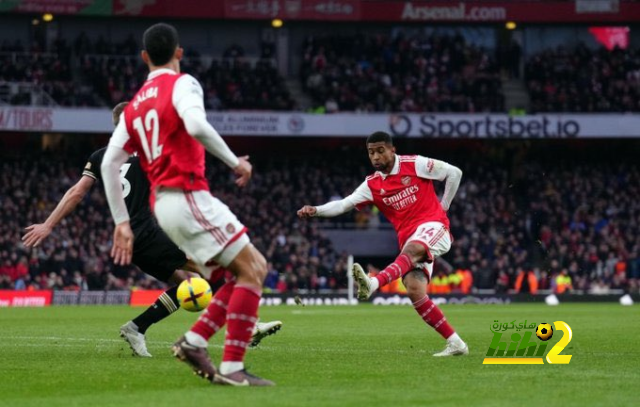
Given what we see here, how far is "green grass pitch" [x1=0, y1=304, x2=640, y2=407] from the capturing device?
23.9 feet

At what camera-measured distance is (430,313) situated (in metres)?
11.6

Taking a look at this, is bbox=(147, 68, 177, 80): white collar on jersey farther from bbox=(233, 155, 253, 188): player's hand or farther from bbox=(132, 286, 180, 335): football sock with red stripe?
bbox=(132, 286, 180, 335): football sock with red stripe

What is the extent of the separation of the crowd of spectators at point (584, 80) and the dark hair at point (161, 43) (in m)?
37.6

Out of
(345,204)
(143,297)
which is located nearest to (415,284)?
(345,204)

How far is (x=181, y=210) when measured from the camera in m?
7.77

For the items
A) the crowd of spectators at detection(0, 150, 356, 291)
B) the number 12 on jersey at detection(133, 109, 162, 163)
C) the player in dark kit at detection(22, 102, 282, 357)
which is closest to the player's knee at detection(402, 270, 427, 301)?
Answer: the player in dark kit at detection(22, 102, 282, 357)

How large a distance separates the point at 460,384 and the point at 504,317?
53.3 feet

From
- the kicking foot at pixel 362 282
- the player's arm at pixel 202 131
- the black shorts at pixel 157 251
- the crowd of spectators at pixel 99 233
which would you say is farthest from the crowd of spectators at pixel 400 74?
the player's arm at pixel 202 131

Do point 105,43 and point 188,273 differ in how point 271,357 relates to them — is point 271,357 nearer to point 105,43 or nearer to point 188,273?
point 188,273

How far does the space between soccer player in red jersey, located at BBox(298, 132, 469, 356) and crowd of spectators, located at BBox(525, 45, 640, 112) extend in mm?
32939

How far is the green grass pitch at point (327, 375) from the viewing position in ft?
23.9

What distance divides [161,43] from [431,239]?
186 inches

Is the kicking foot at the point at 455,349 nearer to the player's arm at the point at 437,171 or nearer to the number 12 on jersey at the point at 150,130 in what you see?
the player's arm at the point at 437,171

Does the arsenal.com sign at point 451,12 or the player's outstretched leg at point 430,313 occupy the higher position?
the arsenal.com sign at point 451,12
